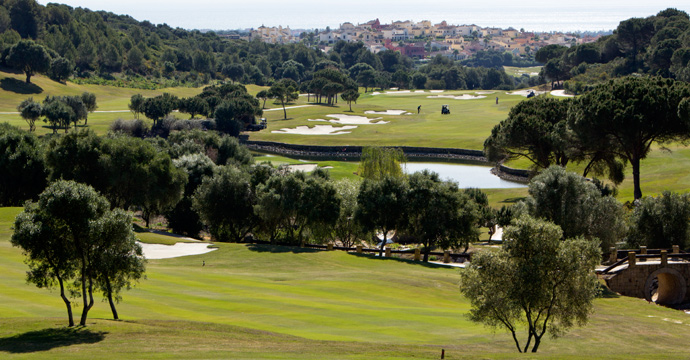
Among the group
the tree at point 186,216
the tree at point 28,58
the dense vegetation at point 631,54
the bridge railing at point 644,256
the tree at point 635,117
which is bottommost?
the tree at point 186,216

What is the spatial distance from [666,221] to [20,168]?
173 ft

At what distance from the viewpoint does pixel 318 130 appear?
126750 millimetres

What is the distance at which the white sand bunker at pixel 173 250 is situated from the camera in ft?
142

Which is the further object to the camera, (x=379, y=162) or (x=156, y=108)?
(x=156, y=108)

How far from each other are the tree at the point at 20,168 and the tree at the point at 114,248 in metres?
41.9

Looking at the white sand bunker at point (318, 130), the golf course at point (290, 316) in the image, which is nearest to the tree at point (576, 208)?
the golf course at point (290, 316)

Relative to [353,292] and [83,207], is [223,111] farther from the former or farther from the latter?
[83,207]

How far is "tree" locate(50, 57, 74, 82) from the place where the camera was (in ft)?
495

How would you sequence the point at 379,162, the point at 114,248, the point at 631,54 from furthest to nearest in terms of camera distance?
the point at 631,54 < the point at 379,162 < the point at 114,248

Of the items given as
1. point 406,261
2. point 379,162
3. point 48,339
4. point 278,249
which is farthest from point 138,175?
point 48,339

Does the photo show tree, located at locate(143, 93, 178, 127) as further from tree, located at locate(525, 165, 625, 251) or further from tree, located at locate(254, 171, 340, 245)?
tree, located at locate(525, 165, 625, 251)

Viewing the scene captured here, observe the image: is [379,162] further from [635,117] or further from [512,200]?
[635,117]

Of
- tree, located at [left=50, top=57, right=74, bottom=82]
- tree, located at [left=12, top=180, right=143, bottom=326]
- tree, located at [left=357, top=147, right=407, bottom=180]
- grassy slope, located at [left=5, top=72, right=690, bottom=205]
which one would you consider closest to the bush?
grassy slope, located at [left=5, top=72, right=690, bottom=205]

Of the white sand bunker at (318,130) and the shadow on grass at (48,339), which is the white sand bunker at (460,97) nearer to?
the white sand bunker at (318,130)
